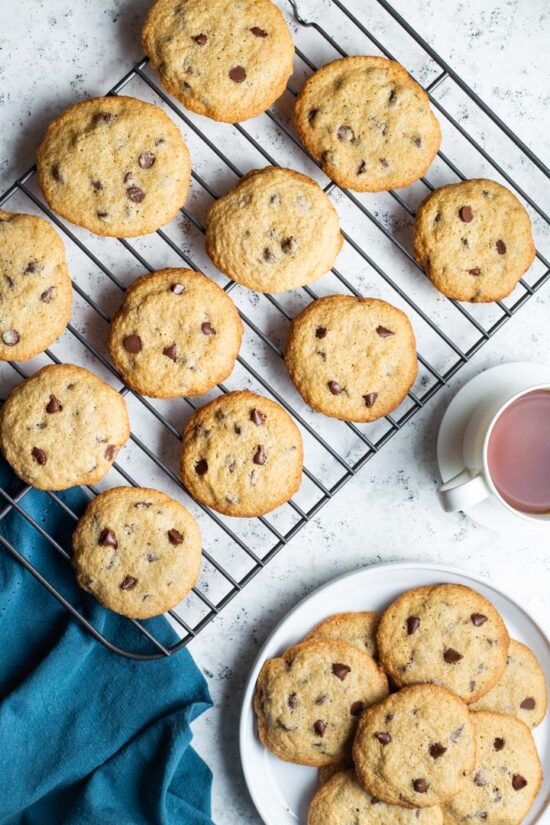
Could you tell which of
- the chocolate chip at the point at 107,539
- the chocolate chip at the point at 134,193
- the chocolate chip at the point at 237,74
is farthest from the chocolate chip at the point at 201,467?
the chocolate chip at the point at 237,74

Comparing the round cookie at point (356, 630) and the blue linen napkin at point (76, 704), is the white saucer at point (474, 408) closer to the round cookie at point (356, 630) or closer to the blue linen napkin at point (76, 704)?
the round cookie at point (356, 630)

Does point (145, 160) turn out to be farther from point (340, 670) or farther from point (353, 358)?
point (340, 670)

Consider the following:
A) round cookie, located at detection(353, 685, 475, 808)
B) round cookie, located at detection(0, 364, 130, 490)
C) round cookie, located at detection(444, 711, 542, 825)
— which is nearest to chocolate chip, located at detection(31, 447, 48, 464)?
round cookie, located at detection(0, 364, 130, 490)

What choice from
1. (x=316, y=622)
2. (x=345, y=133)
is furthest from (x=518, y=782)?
(x=345, y=133)

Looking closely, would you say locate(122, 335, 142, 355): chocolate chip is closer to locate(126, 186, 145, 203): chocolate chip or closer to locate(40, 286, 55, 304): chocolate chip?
locate(40, 286, 55, 304): chocolate chip

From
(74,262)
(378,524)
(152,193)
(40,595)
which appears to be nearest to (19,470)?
(40,595)

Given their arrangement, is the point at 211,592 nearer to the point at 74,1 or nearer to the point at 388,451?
the point at 388,451
